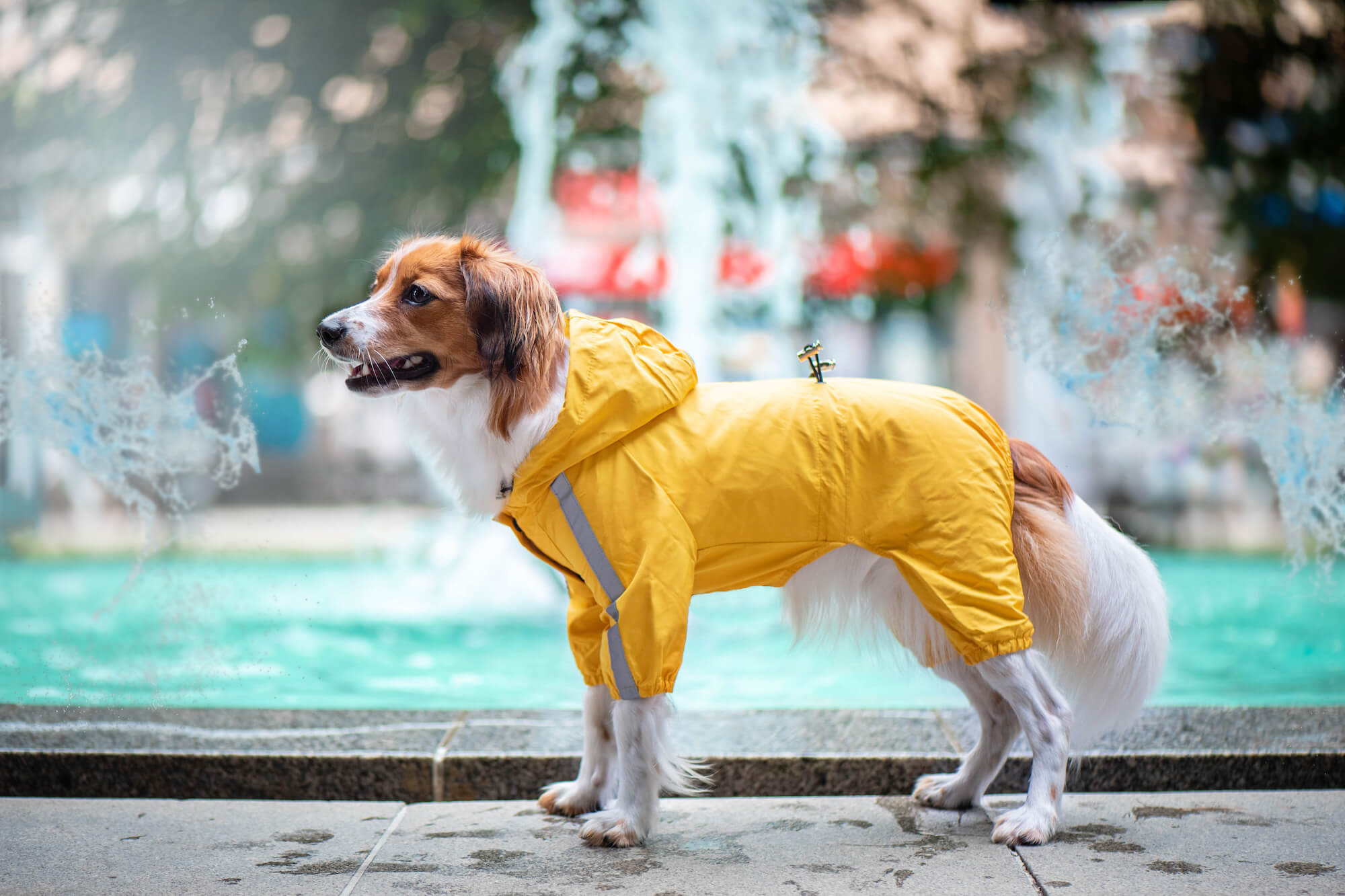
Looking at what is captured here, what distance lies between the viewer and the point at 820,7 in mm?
11492

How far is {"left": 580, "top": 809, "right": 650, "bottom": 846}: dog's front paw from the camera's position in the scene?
3.01 metres

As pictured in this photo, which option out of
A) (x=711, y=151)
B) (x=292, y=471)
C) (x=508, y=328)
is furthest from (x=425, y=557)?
(x=292, y=471)

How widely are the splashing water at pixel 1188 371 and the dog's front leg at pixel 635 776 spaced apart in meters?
2.76

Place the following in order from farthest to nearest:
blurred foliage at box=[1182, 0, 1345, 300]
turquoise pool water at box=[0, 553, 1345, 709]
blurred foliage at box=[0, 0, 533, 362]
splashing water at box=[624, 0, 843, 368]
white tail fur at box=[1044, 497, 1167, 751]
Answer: blurred foliage at box=[1182, 0, 1345, 300], blurred foliage at box=[0, 0, 533, 362], splashing water at box=[624, 0, 843, 368], turquoise pool water at box=[0, 553, 1345, 709], white tail fur at box=[1044, 497, 1167, 751]

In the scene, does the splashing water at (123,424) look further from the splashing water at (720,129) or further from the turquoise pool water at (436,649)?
the splashing water at (720,129)

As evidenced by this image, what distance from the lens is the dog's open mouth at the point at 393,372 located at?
309 cm

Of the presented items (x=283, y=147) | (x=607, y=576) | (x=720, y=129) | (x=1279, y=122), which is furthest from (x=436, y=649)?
(x=1279, y=122)

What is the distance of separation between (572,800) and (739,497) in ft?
3.42

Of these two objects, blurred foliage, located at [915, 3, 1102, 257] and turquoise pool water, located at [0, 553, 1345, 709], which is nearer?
turquoise pool water, located at [0, 553, 1345, 709]

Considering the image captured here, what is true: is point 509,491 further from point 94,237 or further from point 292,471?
point 292,471

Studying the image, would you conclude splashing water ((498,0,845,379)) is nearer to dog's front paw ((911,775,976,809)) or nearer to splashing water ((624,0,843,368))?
splashing water ((624,0,843,368))

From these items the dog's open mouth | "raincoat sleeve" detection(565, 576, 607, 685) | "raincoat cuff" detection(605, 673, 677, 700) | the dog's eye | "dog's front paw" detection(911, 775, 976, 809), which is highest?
the dog's eye

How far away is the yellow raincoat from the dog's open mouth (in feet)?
1.32

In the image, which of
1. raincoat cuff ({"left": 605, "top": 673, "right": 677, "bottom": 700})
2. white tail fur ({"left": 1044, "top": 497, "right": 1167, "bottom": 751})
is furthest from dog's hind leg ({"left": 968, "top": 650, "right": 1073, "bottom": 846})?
raincoat cuff ({"left": 605, "top": 673, "right": 677, "bottom": 700})
